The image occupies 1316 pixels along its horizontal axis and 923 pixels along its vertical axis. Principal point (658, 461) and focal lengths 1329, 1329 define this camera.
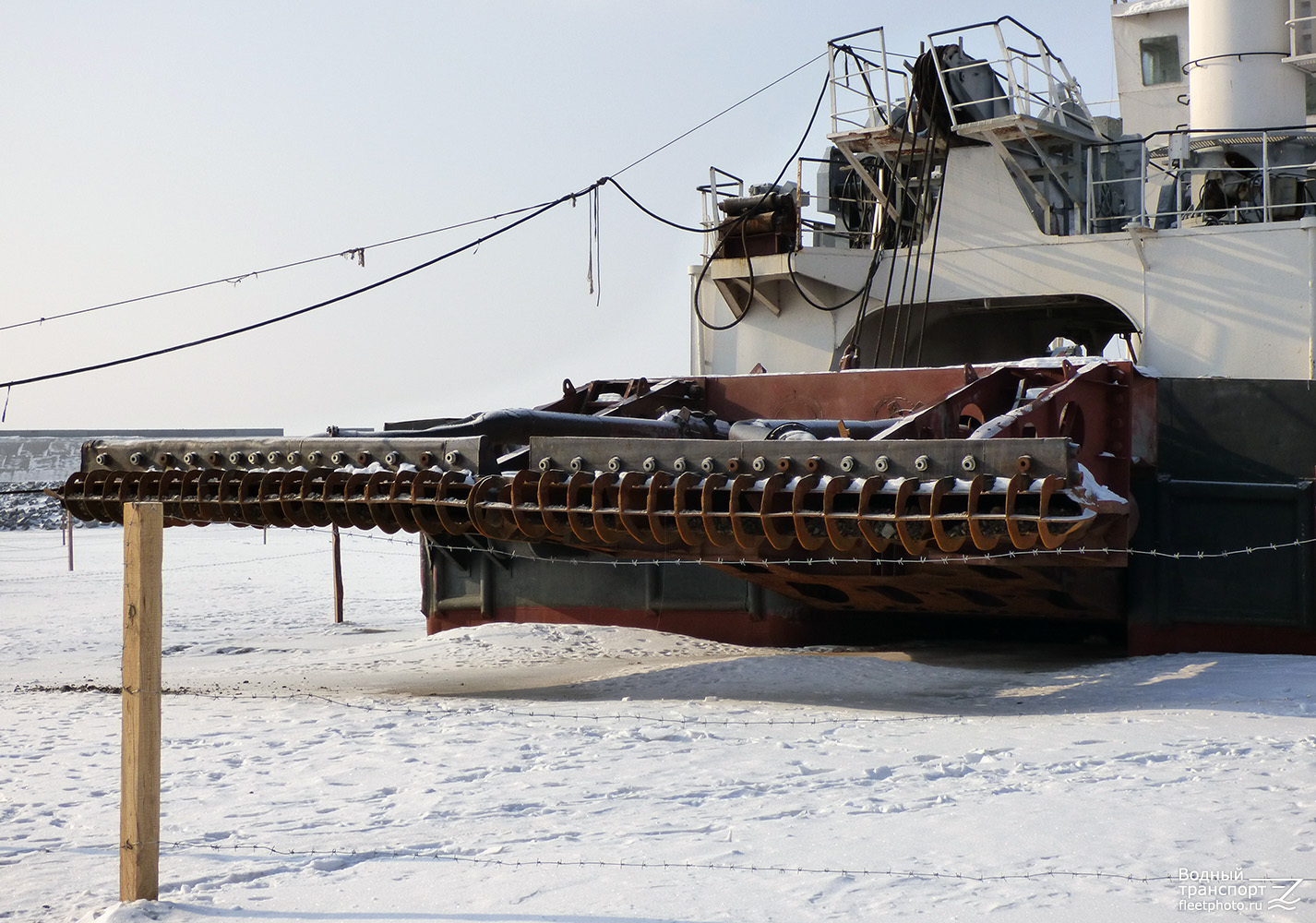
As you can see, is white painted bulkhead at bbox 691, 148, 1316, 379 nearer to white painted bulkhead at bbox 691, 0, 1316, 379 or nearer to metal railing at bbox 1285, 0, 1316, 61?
white painted bulkhead at bbox 691, 0, 1316, 379

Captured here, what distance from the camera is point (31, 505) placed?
34656 millimetres

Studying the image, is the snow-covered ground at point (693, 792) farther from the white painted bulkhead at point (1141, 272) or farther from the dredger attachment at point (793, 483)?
the white painted bulkhead at point (1141, 272)

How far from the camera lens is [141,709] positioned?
3641mm

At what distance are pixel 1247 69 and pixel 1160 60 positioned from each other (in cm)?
493

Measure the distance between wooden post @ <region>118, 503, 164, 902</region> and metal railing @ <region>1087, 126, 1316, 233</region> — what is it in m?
8.72

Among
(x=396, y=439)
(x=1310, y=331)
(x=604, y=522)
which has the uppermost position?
(x=1310, y=331)

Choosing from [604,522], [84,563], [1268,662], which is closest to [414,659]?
[604,522]

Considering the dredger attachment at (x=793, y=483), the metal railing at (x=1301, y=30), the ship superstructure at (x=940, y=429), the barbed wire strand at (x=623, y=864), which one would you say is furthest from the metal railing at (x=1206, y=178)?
the barbed wire strand at (x=623, y=864)

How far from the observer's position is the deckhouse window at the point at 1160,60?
16.4 meters

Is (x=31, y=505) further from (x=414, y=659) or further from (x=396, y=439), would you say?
(x=396, y=439)

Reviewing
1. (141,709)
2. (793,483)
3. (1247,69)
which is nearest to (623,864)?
(141,709)

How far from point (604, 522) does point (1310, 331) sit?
611 centimetres

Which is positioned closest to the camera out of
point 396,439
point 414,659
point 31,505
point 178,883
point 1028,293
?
point 178,883

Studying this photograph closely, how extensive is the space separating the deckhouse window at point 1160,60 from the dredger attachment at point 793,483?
9.97 m
